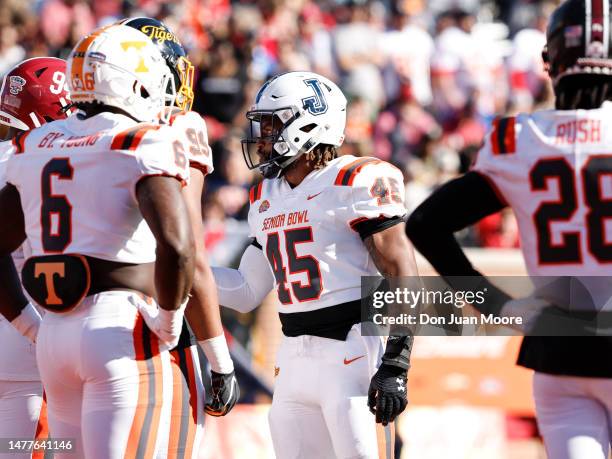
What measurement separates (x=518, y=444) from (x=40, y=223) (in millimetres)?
5261

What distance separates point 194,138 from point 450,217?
3.24 ft

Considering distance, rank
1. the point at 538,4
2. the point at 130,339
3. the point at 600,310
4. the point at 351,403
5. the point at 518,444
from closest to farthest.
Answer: the point at 600,310 < the point at 130,339 < the point at 351,403 < the point at 518,444 < the point at 538,4

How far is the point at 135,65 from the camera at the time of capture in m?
3.67

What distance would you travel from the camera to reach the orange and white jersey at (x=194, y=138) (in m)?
3.78

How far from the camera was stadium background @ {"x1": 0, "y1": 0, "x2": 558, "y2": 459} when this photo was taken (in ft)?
26.0

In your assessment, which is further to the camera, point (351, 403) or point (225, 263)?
point (225, 263)

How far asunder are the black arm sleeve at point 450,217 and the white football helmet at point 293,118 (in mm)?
1187

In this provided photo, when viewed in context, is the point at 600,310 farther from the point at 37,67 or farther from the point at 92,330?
the point at 37,67

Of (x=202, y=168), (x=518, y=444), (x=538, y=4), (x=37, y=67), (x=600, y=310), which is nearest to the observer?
(x=600, y=310)

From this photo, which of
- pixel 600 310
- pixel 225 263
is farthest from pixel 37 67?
pixel 225 263

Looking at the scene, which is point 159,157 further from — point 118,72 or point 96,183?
point 118,72

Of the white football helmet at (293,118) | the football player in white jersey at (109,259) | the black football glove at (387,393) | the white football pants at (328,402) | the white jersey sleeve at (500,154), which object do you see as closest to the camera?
the white jersey sleeve at (500,154)

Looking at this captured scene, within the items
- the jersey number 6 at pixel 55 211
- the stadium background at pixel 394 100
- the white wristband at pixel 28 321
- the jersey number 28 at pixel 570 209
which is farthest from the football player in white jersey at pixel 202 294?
the stadium background at pixel 394 100

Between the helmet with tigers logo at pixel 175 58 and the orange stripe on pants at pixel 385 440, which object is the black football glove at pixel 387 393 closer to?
the orange stripe on pants at pixel 385 440
